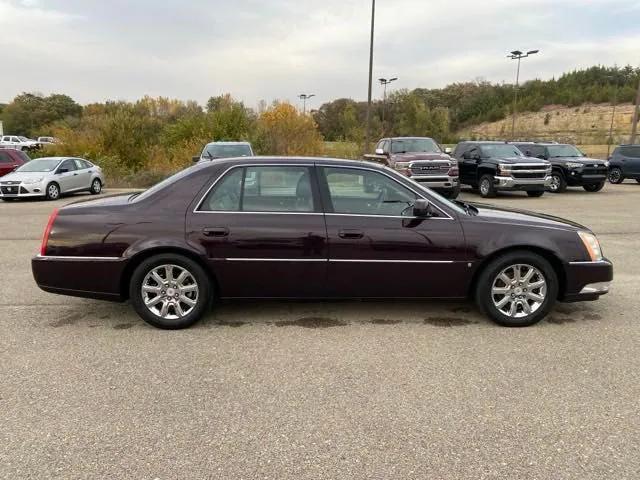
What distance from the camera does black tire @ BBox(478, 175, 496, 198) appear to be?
17203 millimetres

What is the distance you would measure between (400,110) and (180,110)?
90.2 ft

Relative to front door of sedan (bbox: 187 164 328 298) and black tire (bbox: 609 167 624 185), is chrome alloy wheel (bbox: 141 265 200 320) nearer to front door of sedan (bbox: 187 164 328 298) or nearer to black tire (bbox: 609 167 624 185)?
front door of sedan (bbox: 187 164 328 298)

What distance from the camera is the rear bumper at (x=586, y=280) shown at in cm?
481

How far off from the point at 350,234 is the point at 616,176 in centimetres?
2330

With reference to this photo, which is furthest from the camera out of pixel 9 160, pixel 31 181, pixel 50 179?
pixel 9 160

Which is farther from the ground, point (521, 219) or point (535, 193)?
point (521, 219)

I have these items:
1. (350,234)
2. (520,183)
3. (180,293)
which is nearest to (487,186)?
(520,183)

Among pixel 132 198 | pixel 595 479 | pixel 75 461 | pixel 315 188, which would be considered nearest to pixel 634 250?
pixel 315 188

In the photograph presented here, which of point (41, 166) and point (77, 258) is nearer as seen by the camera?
point (77, 258)

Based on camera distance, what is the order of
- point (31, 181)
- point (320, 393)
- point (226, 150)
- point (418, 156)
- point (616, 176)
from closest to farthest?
point (320, 393), point (418, 156), point (226, 150), point (31, 181), point (616, 176)

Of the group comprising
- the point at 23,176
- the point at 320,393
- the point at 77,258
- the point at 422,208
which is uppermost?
the point at 422,208

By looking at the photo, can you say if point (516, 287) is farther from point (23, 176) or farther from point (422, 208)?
point (23, 176)

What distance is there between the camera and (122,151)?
2880cm

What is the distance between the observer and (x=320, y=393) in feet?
11.6
